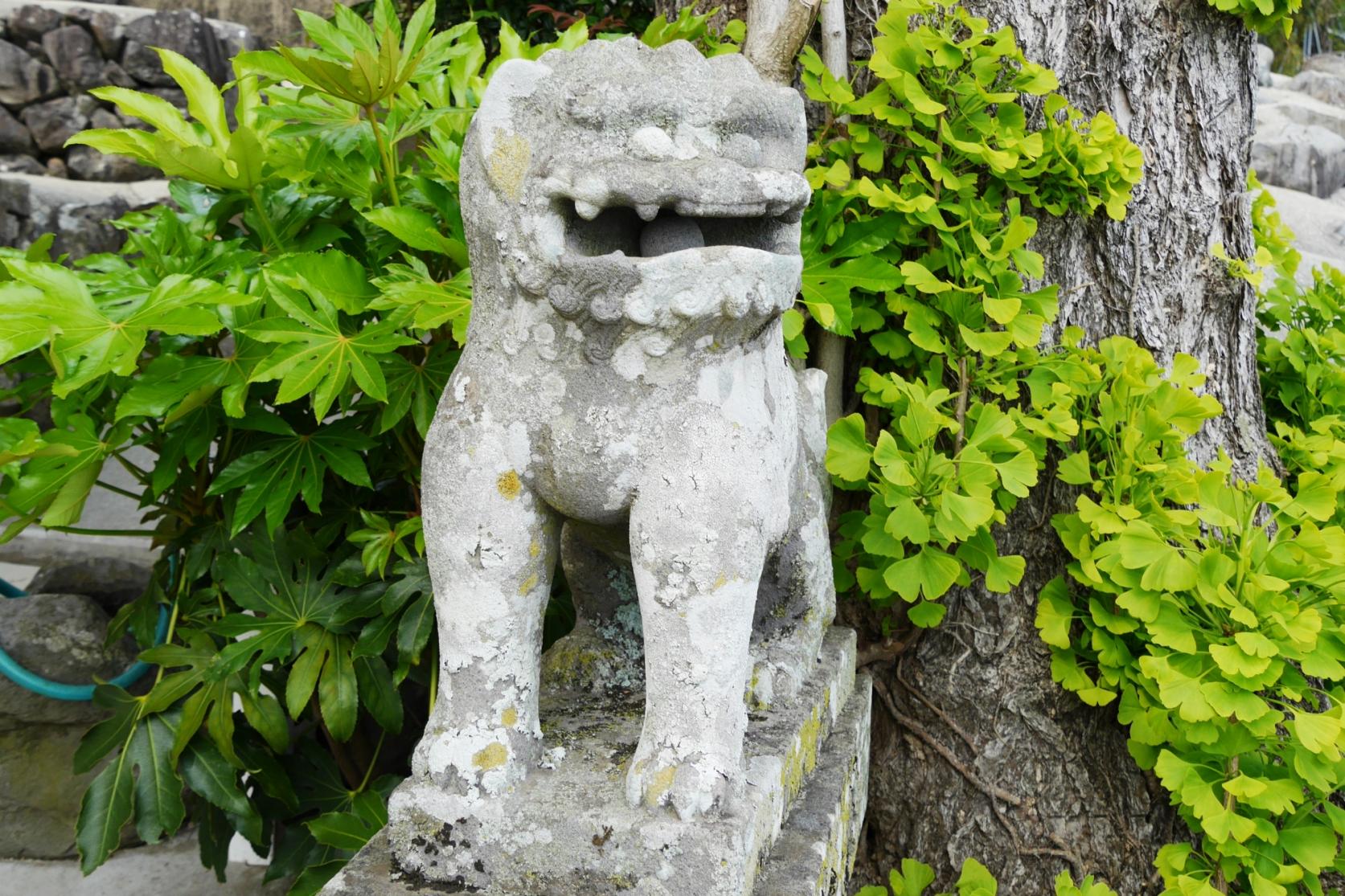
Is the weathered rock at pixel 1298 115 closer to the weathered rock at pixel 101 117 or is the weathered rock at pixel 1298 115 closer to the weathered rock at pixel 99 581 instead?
the weathered rock at pixel 101 117

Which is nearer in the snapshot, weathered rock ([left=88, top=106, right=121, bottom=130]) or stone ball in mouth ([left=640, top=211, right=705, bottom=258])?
stone ball in mouth ([left=640, top=211, right=705, bottom=258])

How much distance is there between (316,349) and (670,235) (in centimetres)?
68

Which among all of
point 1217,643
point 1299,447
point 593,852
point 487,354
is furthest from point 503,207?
point 1299,447

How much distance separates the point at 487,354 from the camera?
122 cm

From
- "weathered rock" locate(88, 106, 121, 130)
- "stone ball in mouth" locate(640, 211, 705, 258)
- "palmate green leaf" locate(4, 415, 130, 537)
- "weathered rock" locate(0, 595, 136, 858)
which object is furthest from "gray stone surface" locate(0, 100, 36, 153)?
"stone ball in mouth" locate(640, 211, 705, 258)

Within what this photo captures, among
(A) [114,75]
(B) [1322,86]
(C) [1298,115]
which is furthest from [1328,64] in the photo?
(A) [114,75]

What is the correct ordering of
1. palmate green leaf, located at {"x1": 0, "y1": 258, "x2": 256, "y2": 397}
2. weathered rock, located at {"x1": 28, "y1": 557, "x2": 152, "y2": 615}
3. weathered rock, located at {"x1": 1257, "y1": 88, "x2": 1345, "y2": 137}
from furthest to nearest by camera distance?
weathered rock, located at {"x1": 1257, "y1": 88, "x2": 1345, "y2": 137} → weathered rock, located at {"x1": 28, "y1": 557, "x2": 152, "y2": 615} → palmate green leaf, located at {"x1": 0, "y1": 258, "x2": 256, "y2": 397}

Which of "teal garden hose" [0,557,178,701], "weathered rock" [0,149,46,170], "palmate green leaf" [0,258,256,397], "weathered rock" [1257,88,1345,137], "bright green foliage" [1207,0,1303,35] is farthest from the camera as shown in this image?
"weathered rock" [1257,88,1345,137]

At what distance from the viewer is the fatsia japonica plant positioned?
1.65m

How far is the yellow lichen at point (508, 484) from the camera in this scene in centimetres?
120

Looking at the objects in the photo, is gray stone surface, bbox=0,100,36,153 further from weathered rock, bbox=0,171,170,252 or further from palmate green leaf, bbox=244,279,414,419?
palmate green leaf, bbox=244,279,414,419

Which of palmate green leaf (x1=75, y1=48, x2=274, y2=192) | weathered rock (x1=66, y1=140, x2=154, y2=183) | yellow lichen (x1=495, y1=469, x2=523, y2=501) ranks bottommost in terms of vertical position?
weathered rock (x1=66, y1=140, x2=154, y2=183)

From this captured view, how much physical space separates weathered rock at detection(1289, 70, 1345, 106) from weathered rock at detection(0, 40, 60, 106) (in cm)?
945

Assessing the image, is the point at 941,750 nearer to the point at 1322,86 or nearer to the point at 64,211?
the point at 64,211
